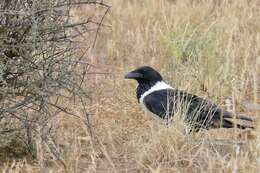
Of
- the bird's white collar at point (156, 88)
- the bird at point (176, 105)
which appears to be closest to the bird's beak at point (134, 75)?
the bird at point (176, 105)

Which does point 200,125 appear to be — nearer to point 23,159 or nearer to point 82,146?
point 82,146

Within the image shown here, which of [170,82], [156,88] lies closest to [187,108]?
[156,88]

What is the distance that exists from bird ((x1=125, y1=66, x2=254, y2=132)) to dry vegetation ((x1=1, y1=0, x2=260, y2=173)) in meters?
0.10


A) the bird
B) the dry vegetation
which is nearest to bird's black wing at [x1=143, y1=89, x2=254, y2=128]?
the bird

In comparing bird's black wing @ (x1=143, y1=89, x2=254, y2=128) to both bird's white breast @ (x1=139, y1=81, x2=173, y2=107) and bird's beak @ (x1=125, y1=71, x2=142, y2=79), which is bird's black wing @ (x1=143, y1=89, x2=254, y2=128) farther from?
bird's beak @ (x1=125, y1=71, x2=142, y2=79)

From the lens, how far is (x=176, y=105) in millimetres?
5066

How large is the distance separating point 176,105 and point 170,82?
1.23m

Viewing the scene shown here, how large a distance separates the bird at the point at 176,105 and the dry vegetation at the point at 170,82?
100 mm

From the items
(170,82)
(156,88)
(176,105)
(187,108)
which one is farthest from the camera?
(170,82)

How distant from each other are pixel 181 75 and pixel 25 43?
2269 millimetres

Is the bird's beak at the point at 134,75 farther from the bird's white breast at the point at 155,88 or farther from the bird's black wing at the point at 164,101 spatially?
the bird's black wing at the point at 164,101

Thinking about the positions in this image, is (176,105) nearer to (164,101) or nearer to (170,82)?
(164,101)

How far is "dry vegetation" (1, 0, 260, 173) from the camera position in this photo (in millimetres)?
4391

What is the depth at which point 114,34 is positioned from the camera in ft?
28.5
